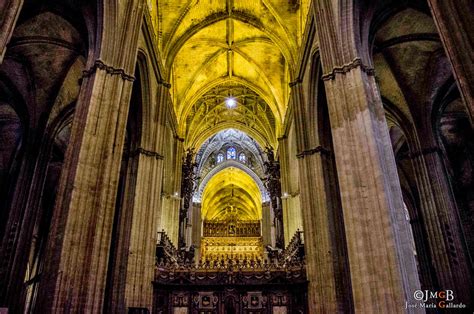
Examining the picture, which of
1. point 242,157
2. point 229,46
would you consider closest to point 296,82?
point 229,46

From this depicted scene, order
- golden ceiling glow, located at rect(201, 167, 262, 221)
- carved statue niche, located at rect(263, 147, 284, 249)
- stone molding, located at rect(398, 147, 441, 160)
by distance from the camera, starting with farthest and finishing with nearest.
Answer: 1. golden ceiling glow, located at rect(201, 167, 262, 221)
2. carved statue niche, located at rect(263, 147, 284, 249)
3. stone molding, located at rect(398, 147, 441, 160)

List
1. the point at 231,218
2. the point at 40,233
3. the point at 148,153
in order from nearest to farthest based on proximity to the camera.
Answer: the point at 148,153 → the point at 40,233 → the point at 231,218

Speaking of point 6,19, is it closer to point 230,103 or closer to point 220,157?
point 230,103

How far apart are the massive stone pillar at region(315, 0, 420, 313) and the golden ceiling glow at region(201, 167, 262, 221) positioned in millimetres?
23972

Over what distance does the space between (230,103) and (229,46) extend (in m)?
6.33

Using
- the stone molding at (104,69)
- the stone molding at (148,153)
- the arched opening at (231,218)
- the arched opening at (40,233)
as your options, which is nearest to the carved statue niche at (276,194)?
the arched opening at (231,218)

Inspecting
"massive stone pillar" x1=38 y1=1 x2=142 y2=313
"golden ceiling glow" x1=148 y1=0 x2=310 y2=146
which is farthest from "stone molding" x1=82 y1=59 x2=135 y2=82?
"golden ceiling glow" x1=148 y1=0 x2=310 y2=146

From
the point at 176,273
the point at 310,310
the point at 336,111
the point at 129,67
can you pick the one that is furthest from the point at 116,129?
the point at 310,310

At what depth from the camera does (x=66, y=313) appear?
22.4 ft

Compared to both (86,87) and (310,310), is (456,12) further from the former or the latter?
(310,310)

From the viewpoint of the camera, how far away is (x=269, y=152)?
21422 millimetres

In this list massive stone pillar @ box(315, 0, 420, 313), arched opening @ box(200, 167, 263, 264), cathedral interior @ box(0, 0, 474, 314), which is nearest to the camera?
massive stone pillar @ box(315, 0, 420, 313)

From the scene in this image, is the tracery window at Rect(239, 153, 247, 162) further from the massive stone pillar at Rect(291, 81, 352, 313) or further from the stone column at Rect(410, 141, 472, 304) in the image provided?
the stone column at Rect(410, 141, 472, 304)

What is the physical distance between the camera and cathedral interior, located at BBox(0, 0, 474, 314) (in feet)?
24.9
